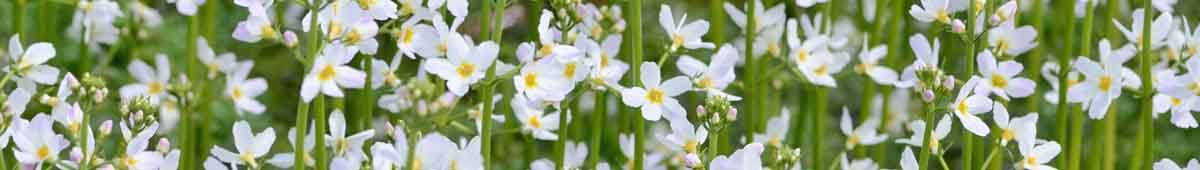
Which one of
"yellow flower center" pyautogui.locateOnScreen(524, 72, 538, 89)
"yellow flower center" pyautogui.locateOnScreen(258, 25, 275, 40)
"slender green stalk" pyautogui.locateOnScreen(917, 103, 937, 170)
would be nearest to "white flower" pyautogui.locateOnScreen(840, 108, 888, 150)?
"slender green stalk" pyautogui.locateOnScreen(917, 103, 937, 170)

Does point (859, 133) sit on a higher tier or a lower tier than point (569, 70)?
lower

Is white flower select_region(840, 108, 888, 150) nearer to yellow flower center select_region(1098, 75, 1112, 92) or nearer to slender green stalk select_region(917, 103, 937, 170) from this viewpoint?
yellow flower center select_region(1098, 75, 1112, 92)

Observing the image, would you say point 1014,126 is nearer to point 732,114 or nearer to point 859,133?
point 859,133

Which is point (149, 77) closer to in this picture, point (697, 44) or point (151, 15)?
point (151, 15)

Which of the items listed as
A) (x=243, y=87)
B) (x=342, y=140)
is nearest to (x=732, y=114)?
(x=342, y=140)

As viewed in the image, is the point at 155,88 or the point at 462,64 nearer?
the point at 462,64

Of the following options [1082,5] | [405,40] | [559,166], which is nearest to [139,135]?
[405,40]

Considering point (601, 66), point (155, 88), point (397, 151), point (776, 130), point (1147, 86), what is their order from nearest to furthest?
point (397, 151) → point (601, 66) → point (1147, 86) → point (776, 130) → point (155, 88)
